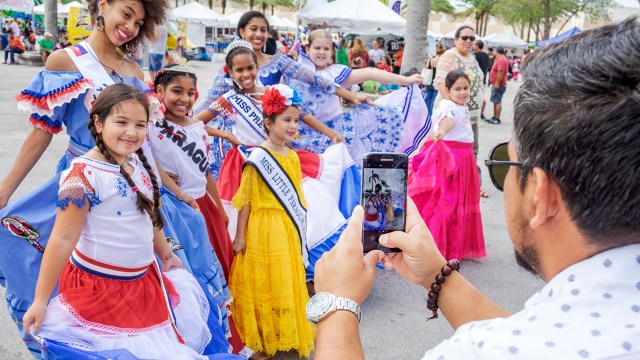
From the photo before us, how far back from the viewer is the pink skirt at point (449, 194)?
4.37 m

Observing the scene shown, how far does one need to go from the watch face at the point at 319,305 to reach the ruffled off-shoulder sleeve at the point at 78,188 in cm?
105

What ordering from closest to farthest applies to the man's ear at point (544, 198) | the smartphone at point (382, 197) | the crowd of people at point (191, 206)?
the man's ear at point (544, 198) → the smartphone at point (382, 197) → the crowd of people at point (191, 206)

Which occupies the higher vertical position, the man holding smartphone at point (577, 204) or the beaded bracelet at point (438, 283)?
the man holding smartphone at point (577, 204)

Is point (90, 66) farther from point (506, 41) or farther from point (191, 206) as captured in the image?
point (506, 41)

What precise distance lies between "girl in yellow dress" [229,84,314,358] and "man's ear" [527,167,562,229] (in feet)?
6.89

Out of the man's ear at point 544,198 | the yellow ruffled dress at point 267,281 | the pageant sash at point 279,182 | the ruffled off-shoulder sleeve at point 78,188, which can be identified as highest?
the man's ear at point 544,198

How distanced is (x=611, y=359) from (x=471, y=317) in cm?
65

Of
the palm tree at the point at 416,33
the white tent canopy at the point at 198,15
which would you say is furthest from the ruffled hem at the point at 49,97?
the white tent canopy at the point at 198,15

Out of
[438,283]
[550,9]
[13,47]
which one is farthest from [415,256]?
[550,9]

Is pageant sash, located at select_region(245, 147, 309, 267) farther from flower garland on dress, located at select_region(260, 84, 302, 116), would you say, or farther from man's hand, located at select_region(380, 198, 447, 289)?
man's hand, located at select_region(380, 198, 447, 289)

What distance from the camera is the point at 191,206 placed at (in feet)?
8.77

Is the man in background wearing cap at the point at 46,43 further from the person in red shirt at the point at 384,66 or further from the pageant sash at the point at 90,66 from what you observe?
the pageant sash at the point at 90,66

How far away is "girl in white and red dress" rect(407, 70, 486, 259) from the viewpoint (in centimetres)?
436

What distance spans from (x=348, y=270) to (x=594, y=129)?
65 cm
